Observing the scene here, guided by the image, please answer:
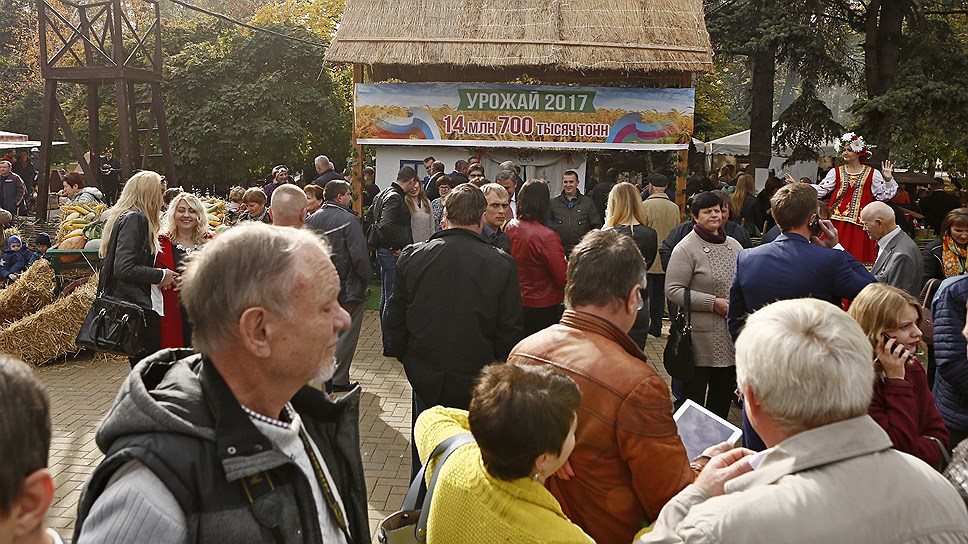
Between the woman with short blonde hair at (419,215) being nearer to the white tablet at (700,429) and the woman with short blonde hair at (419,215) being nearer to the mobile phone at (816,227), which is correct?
the mobile phone at (816,227)

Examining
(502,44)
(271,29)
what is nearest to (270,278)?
(502,44)

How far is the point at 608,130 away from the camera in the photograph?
13844mm

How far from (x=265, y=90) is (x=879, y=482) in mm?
22121

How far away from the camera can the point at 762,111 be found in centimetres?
1983

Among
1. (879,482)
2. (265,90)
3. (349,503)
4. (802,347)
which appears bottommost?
(349,503)

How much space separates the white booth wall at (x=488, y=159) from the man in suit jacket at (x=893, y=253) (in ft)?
27.2

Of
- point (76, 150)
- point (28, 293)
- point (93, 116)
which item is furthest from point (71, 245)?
point (93, 116)

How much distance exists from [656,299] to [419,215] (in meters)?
2.94

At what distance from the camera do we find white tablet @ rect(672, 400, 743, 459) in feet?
10.0

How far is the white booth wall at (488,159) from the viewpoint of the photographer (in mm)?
14289

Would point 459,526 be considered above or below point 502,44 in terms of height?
below

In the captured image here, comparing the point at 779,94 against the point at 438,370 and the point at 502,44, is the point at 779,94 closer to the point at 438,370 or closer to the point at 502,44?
the point at 502,44

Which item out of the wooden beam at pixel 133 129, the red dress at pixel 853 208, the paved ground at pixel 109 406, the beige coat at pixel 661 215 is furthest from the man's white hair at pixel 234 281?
the wooden beam at pixel 133 129

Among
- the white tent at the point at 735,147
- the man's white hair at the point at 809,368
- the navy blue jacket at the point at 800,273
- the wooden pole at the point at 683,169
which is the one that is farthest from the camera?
the white tent at the point at 735,147
